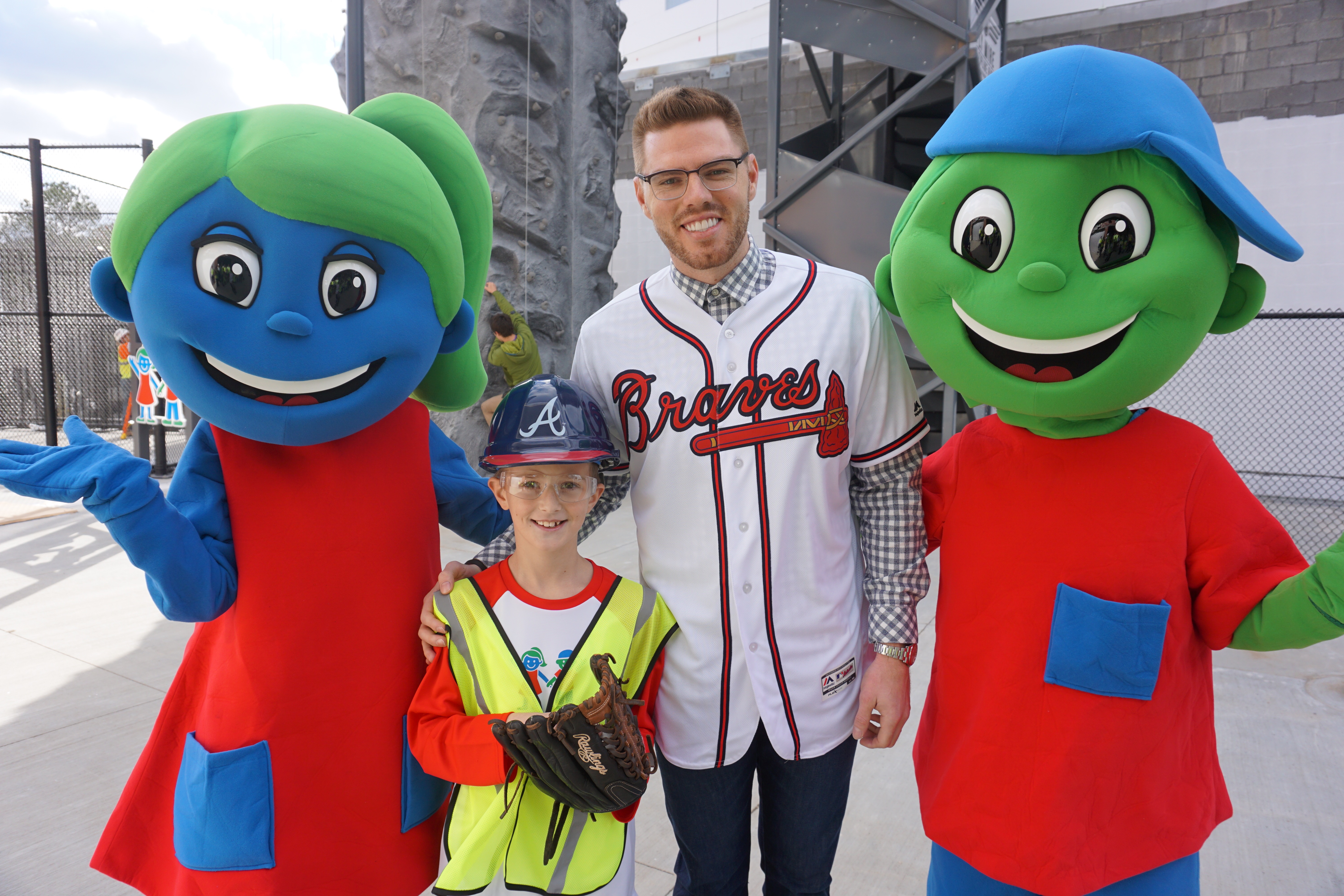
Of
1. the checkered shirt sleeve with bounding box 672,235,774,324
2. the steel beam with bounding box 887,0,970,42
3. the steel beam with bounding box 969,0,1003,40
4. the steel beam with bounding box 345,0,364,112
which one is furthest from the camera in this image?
the steel beam with bounding box 969,0,1003,40

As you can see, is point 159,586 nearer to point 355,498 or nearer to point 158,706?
point 355,498

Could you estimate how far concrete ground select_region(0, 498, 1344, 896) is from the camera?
95.0 inches

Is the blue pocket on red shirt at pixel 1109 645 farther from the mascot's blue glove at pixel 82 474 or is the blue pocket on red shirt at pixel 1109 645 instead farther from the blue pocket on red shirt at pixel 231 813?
the mascot's blue glove at pixel 82 474

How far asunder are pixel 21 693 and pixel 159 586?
2997mm

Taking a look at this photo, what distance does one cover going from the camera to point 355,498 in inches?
62.2

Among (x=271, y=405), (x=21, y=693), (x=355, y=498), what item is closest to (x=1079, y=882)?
(x=355, y=498)

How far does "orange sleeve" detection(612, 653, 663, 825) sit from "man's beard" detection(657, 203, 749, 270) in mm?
795

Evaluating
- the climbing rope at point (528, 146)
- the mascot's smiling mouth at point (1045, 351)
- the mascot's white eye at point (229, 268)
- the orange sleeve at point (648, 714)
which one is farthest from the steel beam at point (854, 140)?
the mascot's white eye at point (229, 268)

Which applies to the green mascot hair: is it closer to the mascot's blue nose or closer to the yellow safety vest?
the mascot's blue nose

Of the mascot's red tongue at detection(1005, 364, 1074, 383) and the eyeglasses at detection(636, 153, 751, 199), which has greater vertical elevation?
the eyeglasses at detection(636, 153, 751, 199)

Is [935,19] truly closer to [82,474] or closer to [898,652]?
[898,652]

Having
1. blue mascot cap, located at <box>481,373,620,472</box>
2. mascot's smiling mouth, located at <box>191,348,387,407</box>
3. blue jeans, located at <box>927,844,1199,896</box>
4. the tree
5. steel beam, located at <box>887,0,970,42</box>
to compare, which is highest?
steel beam, located at <box>887,0,970,42</box>

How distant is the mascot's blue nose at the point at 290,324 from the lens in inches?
51.9

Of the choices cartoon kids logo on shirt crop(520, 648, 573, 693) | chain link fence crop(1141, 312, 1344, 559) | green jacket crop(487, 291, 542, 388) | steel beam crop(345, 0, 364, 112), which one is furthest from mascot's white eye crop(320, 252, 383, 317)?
chain link fence crop(1141, 312, 1344, 559)
